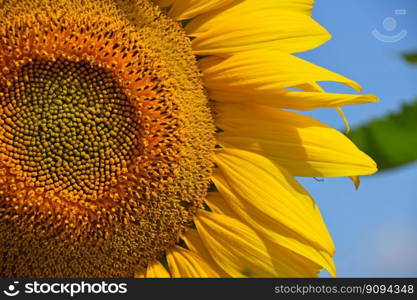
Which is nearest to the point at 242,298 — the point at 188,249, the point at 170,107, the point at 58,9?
the point at 188,249

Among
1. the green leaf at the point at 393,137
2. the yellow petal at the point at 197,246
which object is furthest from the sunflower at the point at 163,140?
the green leaf at the point at 393,137

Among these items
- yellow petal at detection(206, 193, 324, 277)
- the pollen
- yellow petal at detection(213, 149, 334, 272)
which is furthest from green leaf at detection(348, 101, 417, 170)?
the pollen

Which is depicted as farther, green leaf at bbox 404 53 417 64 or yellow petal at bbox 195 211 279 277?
yellow petal at bbox 195 211 279 277

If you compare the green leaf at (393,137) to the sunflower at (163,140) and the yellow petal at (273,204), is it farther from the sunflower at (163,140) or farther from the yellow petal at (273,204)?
the yellow petal at (273,204)

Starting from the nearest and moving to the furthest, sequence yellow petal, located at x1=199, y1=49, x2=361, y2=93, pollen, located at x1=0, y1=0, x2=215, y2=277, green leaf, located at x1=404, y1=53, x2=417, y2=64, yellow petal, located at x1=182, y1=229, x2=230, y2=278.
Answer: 1. green leaf, located at x1=404, y1=53, x2=417, y2=64
2. pollen, located at x1=0, y1=0, x2=215, y2=277
3. yellow petal, located at x1=199, y1=49, x2=361, y2=93
4. yellow petal, located at x1=182, y1=229, x2=230, y2=278

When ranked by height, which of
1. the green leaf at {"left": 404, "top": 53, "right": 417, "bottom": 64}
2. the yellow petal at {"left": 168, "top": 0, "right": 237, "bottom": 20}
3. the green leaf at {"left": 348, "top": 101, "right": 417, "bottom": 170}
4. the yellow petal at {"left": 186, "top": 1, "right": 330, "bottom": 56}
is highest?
the yellow petal at {"left": 168, "top": 0, "right": 237, "bottom": 20}

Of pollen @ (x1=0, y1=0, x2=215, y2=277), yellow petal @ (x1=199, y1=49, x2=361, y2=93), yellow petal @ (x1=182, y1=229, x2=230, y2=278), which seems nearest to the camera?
pollen @ (x1=0, y1=0, x2=215, y2=277)

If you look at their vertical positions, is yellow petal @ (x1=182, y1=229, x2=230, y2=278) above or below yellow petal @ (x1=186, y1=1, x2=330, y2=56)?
below

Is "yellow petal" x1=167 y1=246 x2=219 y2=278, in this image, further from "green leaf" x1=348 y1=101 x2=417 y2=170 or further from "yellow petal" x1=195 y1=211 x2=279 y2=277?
"green leaf" x1=348 y1=101 x2=417 y2=170
